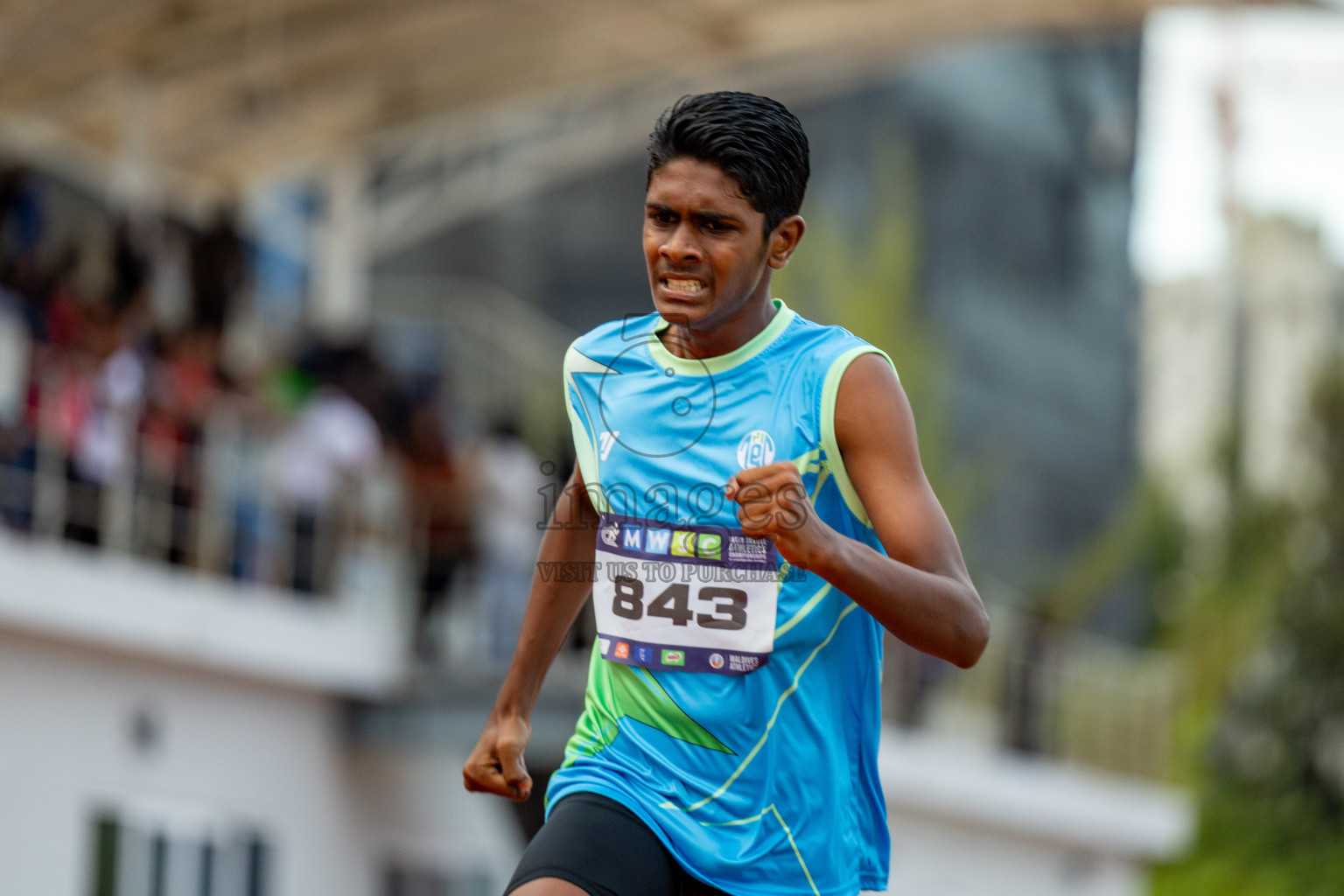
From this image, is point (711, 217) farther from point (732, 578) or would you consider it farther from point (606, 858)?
point (606, 858)

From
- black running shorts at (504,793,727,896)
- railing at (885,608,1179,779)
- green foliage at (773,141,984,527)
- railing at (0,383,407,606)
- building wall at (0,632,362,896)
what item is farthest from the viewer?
green foliage at (773,141,984,527)

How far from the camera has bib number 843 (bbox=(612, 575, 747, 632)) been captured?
9.55ft

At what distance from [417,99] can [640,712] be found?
13.7 metres

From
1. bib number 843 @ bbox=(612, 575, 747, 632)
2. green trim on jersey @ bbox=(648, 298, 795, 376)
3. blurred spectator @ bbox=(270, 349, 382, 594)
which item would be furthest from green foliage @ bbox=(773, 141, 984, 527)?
bib number 843 @ bbox=(612, 575, 747, 632)

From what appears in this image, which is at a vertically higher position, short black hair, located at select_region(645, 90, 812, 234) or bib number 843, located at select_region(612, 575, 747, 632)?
short black hair, located at select_region(645, 90, 812, 234)

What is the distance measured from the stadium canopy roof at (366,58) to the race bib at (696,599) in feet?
36.7

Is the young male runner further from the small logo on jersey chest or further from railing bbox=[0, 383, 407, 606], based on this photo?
railing bbox=[0, 383, 407, 606]

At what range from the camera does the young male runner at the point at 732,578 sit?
9.30 ft

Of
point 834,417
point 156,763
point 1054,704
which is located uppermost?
point 834,417

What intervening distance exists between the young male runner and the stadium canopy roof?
11.1 metres

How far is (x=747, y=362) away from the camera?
300cm

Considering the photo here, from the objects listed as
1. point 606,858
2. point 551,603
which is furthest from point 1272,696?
point 606,858

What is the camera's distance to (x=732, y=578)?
293 cm

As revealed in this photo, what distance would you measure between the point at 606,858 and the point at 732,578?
0.50m
